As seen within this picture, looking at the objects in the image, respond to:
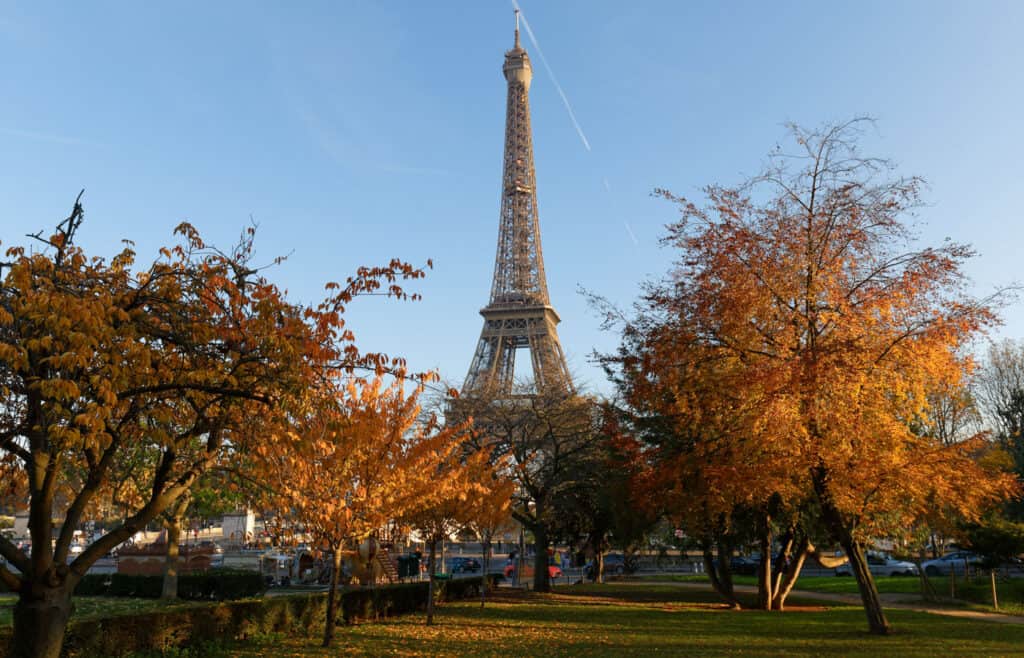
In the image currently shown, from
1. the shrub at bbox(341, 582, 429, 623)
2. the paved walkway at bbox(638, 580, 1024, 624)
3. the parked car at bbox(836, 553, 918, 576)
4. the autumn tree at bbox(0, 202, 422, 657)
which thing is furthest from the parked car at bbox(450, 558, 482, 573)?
the autumn tree at bbox(0, 202, 422, 657)

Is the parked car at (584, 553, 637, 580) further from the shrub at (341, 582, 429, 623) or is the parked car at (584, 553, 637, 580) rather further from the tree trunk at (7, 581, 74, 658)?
the tree trunk at (7, 581, 74, 658)

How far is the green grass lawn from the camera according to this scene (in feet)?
49.3

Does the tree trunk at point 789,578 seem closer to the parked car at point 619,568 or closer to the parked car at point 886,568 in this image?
the parked car at point 619,568

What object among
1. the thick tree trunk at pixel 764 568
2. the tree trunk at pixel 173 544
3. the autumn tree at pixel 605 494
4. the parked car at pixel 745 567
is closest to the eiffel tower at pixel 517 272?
the parked car at pixel 745 567

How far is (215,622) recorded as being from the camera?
15.4 meters

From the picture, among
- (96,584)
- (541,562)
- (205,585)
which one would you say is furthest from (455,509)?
(96,584)

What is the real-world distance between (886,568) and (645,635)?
1397 inches

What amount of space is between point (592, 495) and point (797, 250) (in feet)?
63.4

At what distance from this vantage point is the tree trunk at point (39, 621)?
9.01m

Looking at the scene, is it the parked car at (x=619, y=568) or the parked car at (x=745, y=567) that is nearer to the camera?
the parked car at (x=619, y=568)

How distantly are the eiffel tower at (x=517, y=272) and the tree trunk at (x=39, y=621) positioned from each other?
5490 cm

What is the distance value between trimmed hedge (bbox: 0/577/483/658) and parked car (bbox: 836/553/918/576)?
33.8 m

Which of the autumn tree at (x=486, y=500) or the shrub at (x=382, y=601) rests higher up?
the autumn tree at (x=486, y=500)

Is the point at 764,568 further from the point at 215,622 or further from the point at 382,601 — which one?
the point at 215,622
